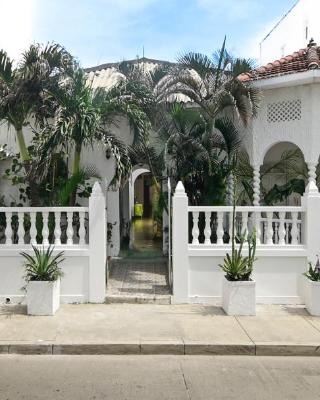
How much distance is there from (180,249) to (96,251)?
4.72ft

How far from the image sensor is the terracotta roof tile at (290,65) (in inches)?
384

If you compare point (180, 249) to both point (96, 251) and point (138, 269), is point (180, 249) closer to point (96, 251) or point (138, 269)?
point (96, 251)

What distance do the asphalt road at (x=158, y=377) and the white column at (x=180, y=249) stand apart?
2205mm

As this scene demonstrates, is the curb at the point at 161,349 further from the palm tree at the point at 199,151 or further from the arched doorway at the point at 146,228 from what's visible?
the arched doorway at the point at 146,228

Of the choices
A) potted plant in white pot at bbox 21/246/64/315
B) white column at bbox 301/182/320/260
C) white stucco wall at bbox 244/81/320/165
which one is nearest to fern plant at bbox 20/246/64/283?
potted plant in white pot at bbox 21/246/64/315

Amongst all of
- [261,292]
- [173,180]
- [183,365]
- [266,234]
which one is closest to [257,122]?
[173,180]

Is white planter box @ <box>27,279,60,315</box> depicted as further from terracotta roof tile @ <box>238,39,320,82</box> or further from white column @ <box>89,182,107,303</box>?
terracotta roof tile @ <box>238,39,320,82</box>

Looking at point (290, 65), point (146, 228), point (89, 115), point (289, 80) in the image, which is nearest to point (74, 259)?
point (89, 115)

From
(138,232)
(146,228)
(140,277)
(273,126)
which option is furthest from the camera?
(146,228)

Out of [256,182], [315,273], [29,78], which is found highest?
[29,78]

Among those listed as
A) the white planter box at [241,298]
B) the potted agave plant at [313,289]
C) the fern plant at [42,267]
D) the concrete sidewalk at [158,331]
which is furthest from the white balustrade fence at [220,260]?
the fern plant at [42,267]

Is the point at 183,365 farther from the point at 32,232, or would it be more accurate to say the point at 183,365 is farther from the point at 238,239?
the point at 32,232

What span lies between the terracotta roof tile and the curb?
5.92 m

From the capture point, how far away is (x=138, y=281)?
29.7ft
